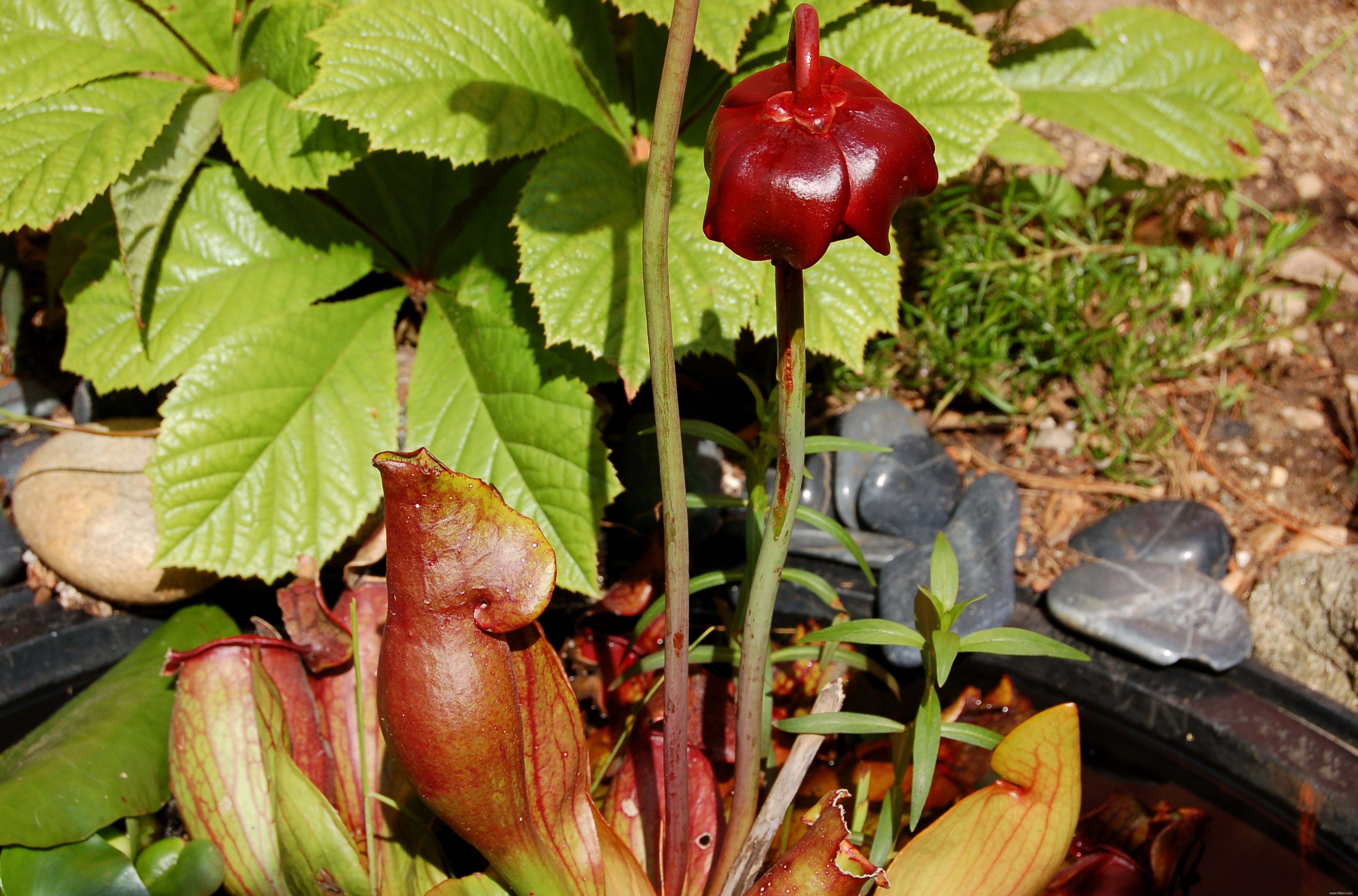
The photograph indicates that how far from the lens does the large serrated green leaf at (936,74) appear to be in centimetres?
146

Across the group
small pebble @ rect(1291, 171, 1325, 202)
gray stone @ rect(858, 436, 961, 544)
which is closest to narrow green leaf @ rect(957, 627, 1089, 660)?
gray stone @ rect(858, 436, 961, 544)

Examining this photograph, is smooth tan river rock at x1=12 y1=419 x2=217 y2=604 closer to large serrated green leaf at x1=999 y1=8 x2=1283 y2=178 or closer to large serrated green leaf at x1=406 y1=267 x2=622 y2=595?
large serrated green leaf at x1=406 y1=267 x2=622 y2=595

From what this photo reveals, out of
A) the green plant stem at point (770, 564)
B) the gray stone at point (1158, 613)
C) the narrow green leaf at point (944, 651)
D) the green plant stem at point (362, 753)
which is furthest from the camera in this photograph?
the gray stone at point (1158, 613)

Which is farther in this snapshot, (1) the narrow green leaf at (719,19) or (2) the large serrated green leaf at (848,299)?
(2) the large serrated green leaf at (848,299)

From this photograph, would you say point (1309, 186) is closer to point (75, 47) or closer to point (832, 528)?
point (832, 528)

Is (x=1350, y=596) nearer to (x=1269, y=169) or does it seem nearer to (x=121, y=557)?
(x=1269, y=169)

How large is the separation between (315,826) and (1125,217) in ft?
7.34

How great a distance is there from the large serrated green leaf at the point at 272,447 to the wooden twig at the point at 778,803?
2.51ft

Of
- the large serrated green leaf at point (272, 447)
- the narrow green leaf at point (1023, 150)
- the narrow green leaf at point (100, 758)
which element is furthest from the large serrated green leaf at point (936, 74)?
the narrow green leaf at point (100, 758)

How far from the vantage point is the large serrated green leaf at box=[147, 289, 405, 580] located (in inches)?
58.5

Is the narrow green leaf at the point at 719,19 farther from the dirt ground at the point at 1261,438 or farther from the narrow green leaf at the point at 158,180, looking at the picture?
the dirt ground at the point at 1261,438

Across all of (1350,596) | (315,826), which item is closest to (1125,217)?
(1350,596)

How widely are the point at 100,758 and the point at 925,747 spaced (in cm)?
108

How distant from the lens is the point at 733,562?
1718 mm
